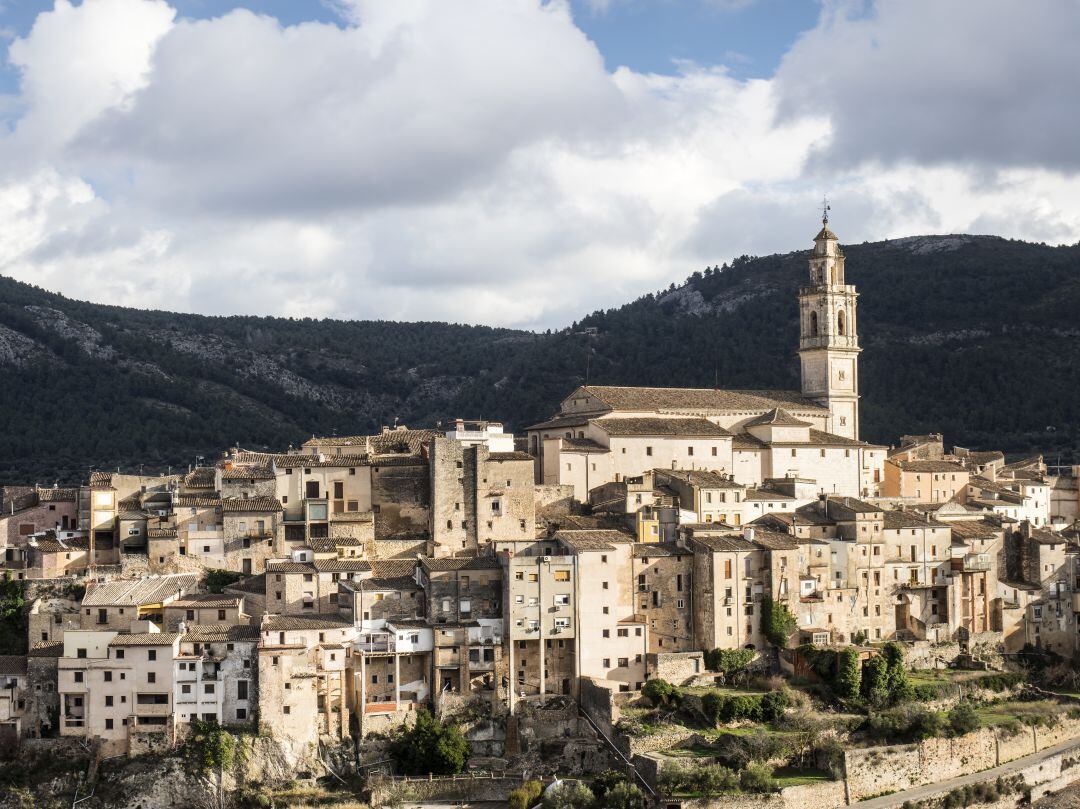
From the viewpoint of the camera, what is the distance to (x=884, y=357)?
108 metres

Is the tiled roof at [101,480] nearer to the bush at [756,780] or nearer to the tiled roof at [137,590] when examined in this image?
the tiled roof at [137,590]

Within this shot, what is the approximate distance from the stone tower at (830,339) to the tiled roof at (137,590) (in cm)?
3266

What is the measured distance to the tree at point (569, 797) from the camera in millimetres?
42812

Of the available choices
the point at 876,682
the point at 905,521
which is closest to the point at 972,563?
the point at 905,521

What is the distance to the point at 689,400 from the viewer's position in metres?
64.2

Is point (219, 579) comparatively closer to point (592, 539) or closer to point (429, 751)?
point (429, 751)

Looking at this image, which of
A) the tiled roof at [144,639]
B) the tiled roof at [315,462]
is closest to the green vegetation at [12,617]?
the tiled roof at [144,639]

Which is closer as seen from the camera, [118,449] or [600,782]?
[600,782]

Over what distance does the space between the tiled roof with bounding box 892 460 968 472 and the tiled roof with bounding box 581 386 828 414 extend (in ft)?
14.1

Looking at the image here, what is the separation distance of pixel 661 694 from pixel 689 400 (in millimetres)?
19524

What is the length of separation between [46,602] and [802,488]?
A: 96.5 ft

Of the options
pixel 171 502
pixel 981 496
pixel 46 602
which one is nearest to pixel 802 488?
pixel 981 496

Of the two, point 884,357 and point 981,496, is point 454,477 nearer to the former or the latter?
point 981,496

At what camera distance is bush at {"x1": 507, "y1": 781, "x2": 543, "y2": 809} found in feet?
143
